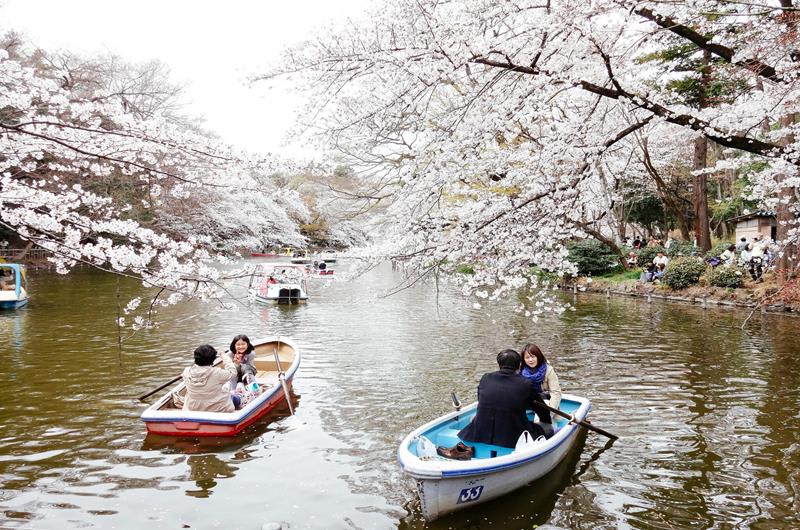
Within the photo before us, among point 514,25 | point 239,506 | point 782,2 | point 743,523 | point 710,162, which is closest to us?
point 743,523

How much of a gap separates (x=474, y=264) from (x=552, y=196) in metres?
1.68

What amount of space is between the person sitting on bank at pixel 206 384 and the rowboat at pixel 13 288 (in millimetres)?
15296

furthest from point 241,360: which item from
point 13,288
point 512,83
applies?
point 13,288

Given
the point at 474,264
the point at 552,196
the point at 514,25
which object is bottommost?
the point at 474,264

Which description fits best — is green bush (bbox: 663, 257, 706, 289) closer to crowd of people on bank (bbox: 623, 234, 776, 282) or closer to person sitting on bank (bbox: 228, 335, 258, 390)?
crowd of people on bank (bbox: 623, 234, 776, 282)

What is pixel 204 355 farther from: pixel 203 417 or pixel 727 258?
pixel 727 258

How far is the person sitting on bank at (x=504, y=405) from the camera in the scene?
6.22m

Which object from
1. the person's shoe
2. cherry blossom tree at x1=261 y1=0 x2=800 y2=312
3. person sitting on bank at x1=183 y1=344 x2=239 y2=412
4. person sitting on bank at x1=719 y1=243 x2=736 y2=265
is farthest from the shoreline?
person sitting on bank at x1=183 y1=344 x2=239 y2=412

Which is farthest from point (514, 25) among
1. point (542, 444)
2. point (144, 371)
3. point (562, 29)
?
point (144, 371)

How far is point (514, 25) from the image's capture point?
656 cm

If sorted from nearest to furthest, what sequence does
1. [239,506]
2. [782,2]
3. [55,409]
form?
[239,506] → [782,2] → [55,409]

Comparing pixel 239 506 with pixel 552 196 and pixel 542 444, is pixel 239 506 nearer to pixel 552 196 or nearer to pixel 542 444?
pixel 542 444

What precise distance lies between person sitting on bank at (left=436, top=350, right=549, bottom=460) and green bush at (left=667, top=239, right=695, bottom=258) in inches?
904

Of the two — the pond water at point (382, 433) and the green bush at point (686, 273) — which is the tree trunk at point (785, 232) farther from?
the green bush at point (686, 273)
